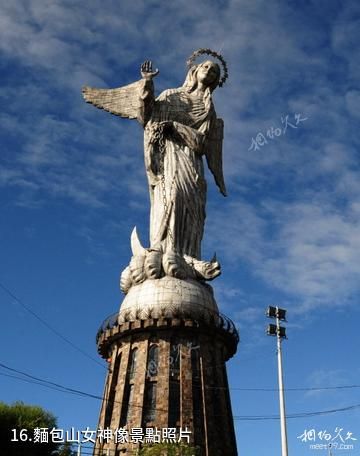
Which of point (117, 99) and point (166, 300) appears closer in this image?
point (166, 300)

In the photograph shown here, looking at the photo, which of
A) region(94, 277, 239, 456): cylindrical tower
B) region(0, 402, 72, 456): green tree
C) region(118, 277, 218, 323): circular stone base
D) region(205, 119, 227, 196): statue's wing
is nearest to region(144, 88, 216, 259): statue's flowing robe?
region(205, 119, 227, 196): statue's wing

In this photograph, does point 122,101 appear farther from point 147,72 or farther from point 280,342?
point 280,342

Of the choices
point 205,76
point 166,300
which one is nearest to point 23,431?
point 166,300

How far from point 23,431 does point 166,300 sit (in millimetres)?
14587

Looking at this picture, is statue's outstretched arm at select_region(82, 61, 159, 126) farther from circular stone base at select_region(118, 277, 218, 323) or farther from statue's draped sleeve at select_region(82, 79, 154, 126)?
circular stone base at select_region(118, 277, 218, 323)

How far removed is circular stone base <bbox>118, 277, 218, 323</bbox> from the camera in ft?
169

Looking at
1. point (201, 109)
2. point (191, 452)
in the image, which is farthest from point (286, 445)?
point (201, 109)

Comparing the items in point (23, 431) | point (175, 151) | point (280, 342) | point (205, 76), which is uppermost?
point (205, 76)

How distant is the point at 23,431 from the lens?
142 feet

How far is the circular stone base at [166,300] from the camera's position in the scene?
51375 millimetres

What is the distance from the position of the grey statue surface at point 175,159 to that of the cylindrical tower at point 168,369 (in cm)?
168

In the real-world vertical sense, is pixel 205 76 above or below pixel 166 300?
above

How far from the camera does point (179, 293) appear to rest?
52.2 m

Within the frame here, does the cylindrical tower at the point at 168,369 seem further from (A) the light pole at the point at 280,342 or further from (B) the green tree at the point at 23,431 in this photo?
(A) the light pole at the point at 280,342
